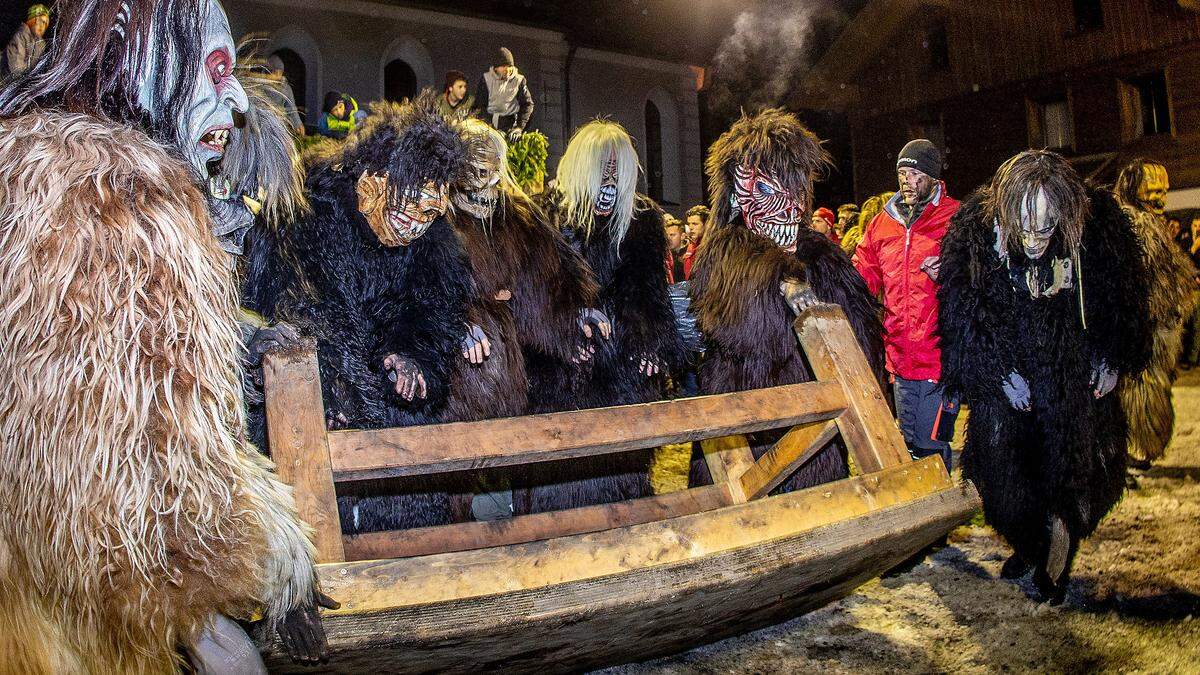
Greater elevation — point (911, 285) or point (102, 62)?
point (102, 62)

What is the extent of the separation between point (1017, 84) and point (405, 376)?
22.2m

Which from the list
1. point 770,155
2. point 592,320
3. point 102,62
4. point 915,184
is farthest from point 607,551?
point 915,184

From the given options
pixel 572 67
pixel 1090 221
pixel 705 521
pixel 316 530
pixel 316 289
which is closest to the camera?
pixel 316 530

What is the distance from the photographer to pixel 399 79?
1545cm

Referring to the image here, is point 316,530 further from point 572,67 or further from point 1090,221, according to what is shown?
point 572,67

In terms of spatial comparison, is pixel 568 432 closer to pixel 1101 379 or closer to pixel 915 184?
pixel 1101 379

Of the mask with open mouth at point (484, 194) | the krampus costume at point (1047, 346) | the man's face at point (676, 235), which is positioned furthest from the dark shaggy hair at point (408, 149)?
the man's face at point (676, 235)

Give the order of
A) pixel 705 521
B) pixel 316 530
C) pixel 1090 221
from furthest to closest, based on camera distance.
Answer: pixel 1090 221 < pixel 705 521 < pixel 316 530

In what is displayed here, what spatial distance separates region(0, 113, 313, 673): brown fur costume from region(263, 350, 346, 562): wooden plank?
425 millimetres

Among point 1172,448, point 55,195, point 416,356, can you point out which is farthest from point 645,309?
point 1172,448

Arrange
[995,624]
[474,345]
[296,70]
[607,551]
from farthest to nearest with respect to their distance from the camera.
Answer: [296,70]
[995,624]
[474,345]
[607,551]

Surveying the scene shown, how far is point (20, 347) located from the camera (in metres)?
1.37

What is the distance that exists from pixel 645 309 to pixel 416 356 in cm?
140

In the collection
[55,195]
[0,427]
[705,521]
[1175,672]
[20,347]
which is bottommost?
[1175,672]
